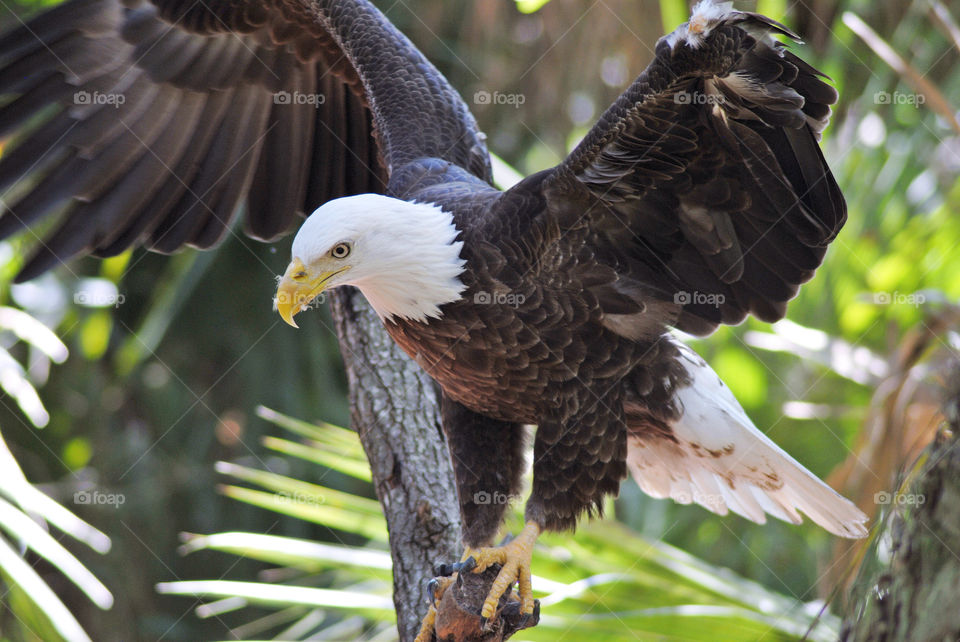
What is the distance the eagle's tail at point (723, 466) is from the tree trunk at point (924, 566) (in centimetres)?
178

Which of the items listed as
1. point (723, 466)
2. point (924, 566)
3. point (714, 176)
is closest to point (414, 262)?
point (714, 176)

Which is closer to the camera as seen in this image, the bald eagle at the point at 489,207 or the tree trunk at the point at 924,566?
the tree trunk at the point at 924,566

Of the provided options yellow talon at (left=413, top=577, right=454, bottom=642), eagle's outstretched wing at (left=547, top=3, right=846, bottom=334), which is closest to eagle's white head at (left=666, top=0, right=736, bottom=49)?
eagle's outstretched wing at (left=547, top=3, right=846, bottom=334)

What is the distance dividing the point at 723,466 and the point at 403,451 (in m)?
1.01

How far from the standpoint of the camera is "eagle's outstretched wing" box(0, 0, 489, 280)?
2988 millimetres

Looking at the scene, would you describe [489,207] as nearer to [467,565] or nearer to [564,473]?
[564,473]

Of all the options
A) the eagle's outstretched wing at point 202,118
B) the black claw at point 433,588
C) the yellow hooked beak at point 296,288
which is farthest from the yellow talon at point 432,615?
the eagle's outstretched wing at point 202,118

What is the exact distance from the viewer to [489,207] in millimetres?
2404

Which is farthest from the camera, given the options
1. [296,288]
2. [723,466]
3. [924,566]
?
[723,466]

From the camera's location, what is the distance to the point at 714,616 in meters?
2.20

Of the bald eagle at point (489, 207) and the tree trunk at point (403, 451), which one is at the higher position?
the bald eagle at point (489, 207)

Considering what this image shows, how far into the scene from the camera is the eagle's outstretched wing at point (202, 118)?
9.80 feet

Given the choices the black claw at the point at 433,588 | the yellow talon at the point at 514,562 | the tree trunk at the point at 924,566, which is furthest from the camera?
→ the black claw at the point at 433,588

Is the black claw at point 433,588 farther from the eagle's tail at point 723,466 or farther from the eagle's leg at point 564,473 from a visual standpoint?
the eagle's tail at point 723,466
